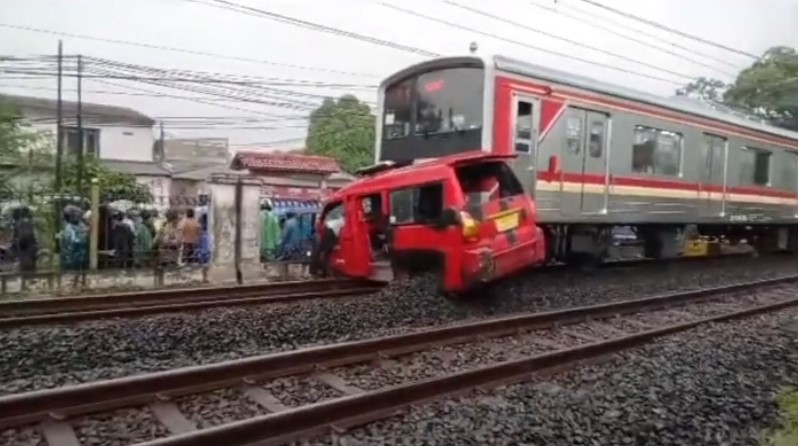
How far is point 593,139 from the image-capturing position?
10.4 m

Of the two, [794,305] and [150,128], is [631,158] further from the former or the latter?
[150,128]

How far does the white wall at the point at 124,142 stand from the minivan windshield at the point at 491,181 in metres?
27.8

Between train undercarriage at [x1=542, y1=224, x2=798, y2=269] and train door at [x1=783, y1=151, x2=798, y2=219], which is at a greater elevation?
train door at [x1=783, y1=151, x2=798, y2=219]

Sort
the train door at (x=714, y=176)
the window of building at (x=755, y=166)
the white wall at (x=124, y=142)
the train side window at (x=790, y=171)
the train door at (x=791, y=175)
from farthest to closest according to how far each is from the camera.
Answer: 1. the white wall at (x=124, y=142)
2. the train door at (x=791, y=175)
3. the train side window at (x=790, y=171)
4. the window of building at (x=755, y=166)
5. the train door at (x=714, y=176)

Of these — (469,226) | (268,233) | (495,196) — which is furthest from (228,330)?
(268,233)

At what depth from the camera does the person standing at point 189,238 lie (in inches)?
483

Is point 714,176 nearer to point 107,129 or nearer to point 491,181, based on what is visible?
point 491,181

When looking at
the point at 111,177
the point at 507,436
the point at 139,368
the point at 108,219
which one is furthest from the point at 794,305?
the point at 111,177

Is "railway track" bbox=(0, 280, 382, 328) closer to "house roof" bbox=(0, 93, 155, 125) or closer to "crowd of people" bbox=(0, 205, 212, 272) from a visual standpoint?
"crowd of people" bbox=(0, 205, 212, 272)

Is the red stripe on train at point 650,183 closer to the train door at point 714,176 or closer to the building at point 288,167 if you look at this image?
the train door at point 714,176

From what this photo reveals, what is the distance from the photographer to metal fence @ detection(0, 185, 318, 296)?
1076 cm

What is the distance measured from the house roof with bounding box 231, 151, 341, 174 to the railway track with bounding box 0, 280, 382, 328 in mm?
13381

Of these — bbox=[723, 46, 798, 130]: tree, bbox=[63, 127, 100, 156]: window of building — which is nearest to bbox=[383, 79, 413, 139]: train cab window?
bbox=[723, 46, 798, 130]: tree

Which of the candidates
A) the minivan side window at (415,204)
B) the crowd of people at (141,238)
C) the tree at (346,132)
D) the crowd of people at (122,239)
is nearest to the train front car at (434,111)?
the minivan side window at (415,204)
